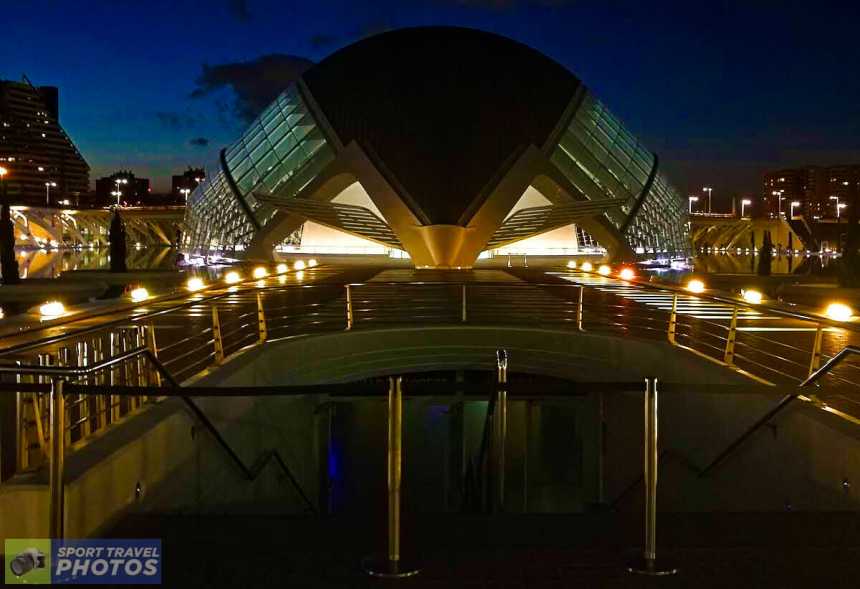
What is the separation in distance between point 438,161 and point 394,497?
39241mm

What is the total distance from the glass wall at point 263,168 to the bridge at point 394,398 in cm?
2268

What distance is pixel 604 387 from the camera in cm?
462

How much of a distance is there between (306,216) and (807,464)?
117 feet

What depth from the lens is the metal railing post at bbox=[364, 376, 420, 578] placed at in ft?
14.4


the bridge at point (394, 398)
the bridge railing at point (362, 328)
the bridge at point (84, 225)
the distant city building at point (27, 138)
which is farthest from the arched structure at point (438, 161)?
the distant city building at point (27, 138)

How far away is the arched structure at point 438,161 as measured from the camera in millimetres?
41656

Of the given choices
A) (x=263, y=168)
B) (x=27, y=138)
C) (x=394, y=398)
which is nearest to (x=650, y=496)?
(x=394, y=398)

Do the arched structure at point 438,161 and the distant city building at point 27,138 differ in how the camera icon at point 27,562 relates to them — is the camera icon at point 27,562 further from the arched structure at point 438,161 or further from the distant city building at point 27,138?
the distant city building at point 27,138

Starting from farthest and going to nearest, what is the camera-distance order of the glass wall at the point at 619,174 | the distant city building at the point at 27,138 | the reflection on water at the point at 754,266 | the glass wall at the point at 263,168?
the distant city building at the point at 27,138 < the reflection on water at the point at 754,266 < the glass wall at the point at 619,174 < the glass wall at the point at 263,168

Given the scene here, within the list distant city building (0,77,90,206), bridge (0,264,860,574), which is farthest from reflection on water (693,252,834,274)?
distant city building (0,77,90,206)

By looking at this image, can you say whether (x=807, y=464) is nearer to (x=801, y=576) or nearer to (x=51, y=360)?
(x=801, y=576)

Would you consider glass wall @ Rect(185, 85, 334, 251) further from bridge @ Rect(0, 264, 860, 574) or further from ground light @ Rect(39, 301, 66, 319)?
ground light @ Rect(39, 301, 66, 319)

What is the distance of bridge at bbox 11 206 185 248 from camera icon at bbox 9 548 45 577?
9125 centimetres

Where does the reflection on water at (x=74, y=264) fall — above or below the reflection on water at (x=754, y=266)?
above
